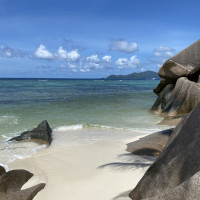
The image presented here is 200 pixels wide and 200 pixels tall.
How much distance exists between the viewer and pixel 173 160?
3.50 meters

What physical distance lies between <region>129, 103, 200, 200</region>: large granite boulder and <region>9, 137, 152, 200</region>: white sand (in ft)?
2.37

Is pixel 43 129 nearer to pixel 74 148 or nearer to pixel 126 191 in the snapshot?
pixel 74 148

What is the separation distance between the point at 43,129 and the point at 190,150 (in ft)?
25.6

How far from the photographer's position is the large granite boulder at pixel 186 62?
51.0ft

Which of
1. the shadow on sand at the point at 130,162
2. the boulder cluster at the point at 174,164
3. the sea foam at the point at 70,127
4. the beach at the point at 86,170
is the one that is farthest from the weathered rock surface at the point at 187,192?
the sea foam at the point at 70,127

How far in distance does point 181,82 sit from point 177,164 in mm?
12548

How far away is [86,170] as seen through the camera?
6258 millimetres

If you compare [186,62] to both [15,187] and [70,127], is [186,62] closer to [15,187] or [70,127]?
[70,127]

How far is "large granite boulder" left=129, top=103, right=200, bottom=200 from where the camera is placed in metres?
3.21

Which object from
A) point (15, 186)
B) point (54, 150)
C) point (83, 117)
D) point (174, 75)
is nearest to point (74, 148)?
point (54, 150)

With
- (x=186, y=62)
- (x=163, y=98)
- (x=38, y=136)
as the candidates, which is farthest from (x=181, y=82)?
(x=38, y=136)

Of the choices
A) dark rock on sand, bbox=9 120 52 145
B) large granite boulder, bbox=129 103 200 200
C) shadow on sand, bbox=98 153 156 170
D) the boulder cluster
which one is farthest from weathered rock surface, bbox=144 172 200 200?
dark rock on sand, bbox=9 120 52 145

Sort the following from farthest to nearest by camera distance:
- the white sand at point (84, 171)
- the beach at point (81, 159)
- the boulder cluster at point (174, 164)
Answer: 1. the beach at point (81, 159)
2. the white sand at point (84, 171)
3. the boulder cluster at point (174, 164)

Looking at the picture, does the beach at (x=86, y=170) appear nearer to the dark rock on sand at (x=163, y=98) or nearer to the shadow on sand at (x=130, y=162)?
the shadow on sand at (x=130, y=162)
